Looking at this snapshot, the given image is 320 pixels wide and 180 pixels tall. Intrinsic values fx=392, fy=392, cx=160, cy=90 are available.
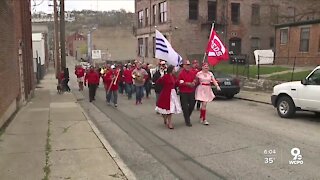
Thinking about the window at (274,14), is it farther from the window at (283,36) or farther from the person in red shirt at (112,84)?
the person in red shirt at (112,84)

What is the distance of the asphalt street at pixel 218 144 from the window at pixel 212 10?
2821cm

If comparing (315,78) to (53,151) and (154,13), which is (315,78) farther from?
(154,13)

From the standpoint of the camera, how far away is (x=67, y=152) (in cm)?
791

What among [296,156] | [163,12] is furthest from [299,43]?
[296,156]

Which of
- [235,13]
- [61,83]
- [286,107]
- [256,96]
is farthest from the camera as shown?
[235,13]

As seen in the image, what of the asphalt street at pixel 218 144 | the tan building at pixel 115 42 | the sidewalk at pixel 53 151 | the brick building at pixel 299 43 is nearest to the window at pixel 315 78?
the asphalt street at pixel 218 144

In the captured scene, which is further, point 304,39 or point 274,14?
point 274,14

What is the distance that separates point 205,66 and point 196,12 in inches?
1190

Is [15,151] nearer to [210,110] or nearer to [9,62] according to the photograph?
[9,62]

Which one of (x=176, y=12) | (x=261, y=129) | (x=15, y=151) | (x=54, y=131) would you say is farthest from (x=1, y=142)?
(x=176, y=12)

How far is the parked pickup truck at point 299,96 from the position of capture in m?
11.3

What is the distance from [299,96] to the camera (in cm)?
1172

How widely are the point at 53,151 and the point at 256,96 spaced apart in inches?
498

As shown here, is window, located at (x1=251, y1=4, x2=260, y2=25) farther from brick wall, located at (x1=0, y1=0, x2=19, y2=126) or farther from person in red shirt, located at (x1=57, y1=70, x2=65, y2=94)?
brick wall, located at (x1=0, y1=0, x2=19, y2=126)
